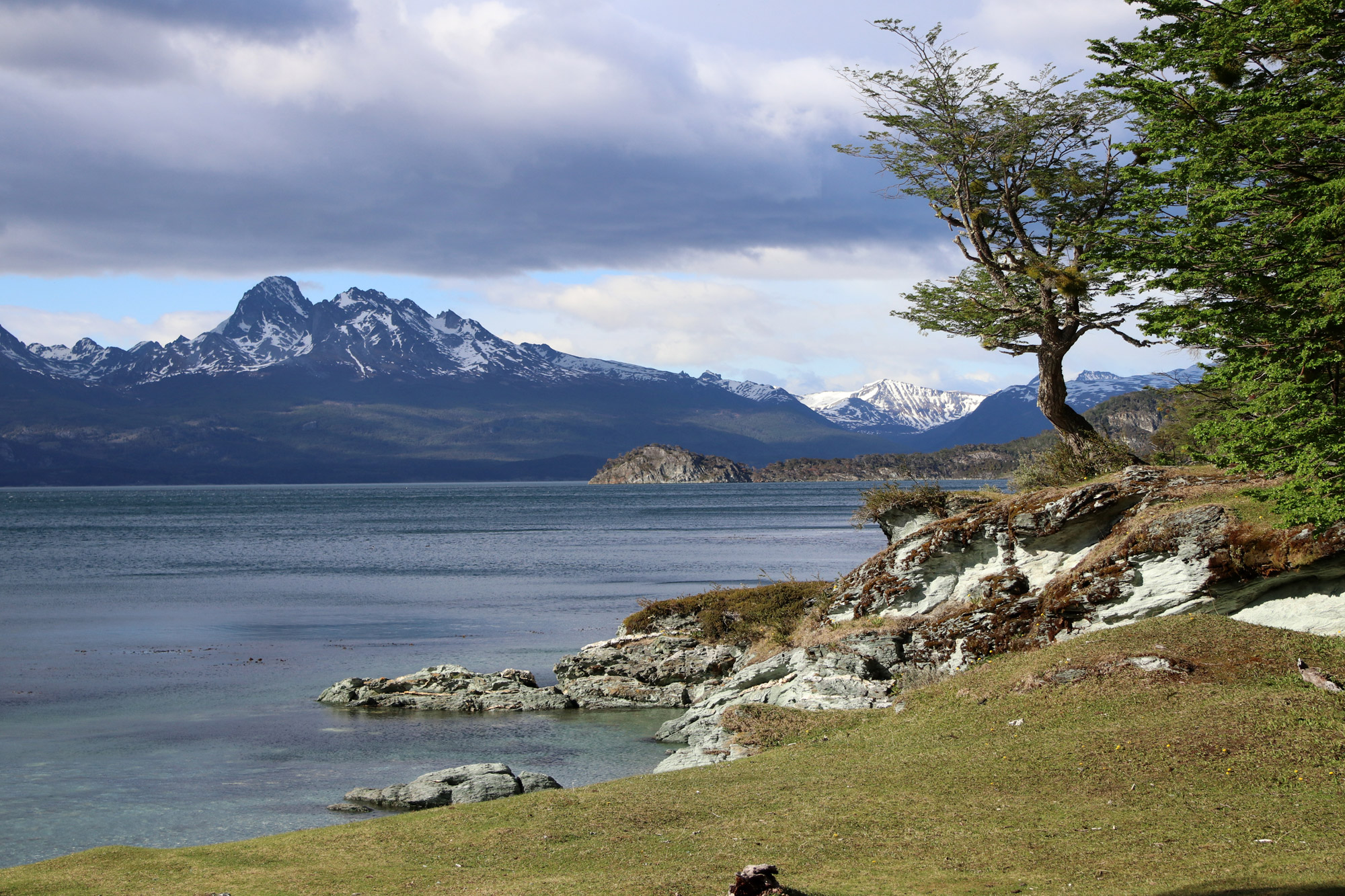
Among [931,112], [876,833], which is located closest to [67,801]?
[876,833]

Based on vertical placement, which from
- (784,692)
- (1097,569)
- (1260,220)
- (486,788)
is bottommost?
(486,788)

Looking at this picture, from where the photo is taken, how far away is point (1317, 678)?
14.1 meters

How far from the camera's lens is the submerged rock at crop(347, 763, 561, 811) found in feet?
53.5

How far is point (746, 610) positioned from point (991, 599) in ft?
36.2

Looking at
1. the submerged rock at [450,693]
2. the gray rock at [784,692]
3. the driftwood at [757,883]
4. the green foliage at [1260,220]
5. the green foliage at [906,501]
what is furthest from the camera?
the green foliage at [906,501]

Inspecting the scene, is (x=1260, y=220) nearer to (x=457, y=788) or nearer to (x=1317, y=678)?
(x=1317, y=678)

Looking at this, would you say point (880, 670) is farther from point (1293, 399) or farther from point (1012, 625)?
point (1293, 399)

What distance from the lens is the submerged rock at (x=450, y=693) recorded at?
26.8 m

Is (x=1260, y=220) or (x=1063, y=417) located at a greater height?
(x=1260, y=220)

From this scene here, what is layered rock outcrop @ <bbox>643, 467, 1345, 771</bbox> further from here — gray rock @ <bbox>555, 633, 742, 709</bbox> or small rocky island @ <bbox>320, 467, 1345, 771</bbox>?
gray rock @ <bbox>555, 633, 742, 709</bbox>

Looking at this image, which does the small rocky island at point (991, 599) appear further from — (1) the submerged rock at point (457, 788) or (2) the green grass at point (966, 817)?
(1) the submerged rock at point (457, 788)

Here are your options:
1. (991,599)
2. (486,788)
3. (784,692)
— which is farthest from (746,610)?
(486,788)

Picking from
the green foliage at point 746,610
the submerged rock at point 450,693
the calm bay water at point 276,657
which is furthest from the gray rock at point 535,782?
the green foliage at point 746,610

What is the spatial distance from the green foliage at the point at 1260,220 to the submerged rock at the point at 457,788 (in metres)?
13.1
